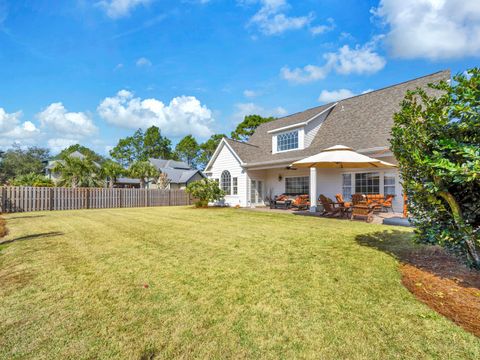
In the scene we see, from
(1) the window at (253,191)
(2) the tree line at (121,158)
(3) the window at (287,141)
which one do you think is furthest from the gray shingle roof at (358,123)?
(2) the tree line at (121,158)

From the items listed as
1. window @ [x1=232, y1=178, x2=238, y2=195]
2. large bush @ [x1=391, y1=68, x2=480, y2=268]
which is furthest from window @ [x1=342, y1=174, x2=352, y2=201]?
large bush @ [x1=391, y1=68, x2=480, y2=268]

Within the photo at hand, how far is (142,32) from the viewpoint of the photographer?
50.9 feet

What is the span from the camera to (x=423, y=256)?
5109mm

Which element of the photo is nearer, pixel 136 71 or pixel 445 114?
pixel 445 114

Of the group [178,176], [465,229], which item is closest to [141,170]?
[178,176]

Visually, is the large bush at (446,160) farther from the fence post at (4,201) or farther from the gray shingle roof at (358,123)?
the fence post at (4,201)

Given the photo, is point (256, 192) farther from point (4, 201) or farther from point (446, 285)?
point (4, 201)

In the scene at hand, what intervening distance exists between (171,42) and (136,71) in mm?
8798

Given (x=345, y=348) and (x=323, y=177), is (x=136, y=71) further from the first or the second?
(x=345, y=348)

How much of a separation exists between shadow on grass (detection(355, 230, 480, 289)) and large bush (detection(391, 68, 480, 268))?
0.38 meters

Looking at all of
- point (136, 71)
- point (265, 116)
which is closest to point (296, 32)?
point (136, 71)

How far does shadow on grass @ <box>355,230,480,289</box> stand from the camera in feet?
13.0

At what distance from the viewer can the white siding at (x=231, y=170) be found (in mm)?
18172

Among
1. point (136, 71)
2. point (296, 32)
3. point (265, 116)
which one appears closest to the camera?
point (296, 32)
